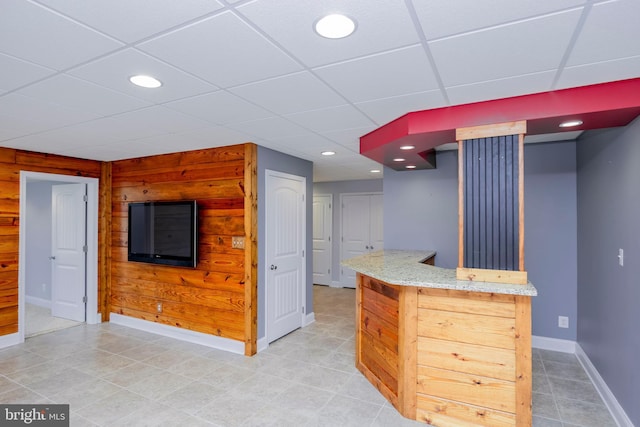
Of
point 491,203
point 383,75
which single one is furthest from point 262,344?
point 383,75

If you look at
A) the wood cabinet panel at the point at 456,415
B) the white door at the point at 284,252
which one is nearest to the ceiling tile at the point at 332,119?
the white door at the point at 284,252

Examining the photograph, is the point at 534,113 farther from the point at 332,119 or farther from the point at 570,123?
the point at 332,119

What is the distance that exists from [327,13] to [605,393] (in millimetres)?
3454

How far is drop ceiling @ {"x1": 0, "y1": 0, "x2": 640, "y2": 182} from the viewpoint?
137 cm

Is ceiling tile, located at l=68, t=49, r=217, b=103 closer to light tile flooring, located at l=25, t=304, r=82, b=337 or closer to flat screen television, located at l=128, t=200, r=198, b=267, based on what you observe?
flat screen television, located at l=128, t=200, r=198, b=267

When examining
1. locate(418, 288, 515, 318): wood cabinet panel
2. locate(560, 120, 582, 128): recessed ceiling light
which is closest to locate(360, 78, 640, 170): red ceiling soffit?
locate(560, 120, 582, 128): recessed ceiling light

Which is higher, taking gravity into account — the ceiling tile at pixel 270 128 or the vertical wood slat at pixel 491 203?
the ceiling tile at pixel 270 128

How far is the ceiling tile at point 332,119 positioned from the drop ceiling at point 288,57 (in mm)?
16

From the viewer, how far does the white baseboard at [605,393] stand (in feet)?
7.79

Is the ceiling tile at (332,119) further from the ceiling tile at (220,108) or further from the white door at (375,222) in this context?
the white door at (375,222)

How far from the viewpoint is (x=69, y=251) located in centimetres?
495

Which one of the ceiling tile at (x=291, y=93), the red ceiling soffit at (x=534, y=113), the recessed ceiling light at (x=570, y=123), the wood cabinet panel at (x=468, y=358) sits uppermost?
the ceiling tile at (x=291, y=93)

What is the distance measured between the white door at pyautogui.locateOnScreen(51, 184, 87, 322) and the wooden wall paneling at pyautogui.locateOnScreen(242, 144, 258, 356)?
9.02ft

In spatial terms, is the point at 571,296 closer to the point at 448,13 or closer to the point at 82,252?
the point at 448,13
